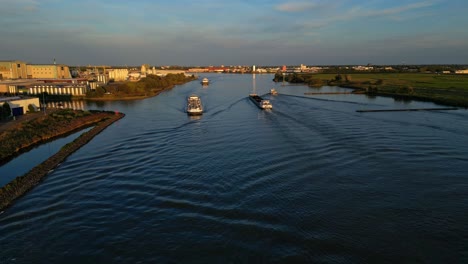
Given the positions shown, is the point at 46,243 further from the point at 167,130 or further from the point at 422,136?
the point at 422,136

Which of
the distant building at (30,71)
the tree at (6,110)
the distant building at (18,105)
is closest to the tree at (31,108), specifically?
the distant building at (18,105)

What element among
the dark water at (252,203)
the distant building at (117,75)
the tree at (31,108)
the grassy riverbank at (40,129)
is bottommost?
the dark water at (252,203)

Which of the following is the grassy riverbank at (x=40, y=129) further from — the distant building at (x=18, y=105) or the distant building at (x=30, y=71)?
the distant building at (x=30, y=71)

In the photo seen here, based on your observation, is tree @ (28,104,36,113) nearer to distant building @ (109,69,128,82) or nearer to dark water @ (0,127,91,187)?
dark water @ (0,127,91,187)

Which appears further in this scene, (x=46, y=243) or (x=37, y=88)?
(x=37, y=88)

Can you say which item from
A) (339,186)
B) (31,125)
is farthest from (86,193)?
(31,125)

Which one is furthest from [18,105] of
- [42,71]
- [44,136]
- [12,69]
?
[42,71]
